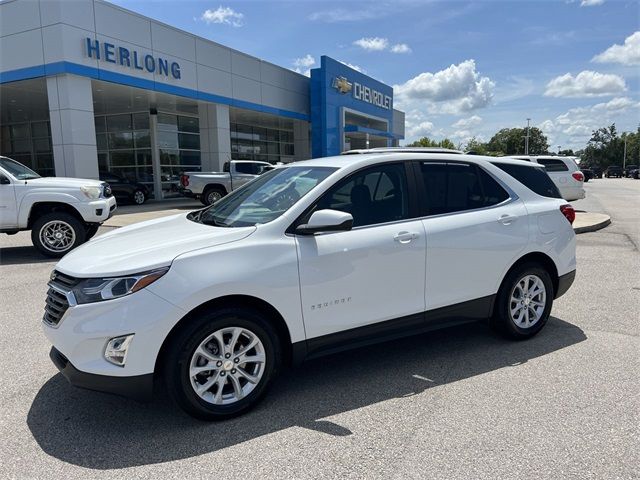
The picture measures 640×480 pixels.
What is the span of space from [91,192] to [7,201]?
4.56 feet

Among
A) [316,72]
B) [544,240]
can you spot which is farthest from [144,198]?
[544,240]

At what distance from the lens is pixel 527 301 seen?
15.2 feet

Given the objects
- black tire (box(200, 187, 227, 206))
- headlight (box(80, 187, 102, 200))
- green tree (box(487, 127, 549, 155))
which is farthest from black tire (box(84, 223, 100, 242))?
green tree (box(487, 127, 549, 155))

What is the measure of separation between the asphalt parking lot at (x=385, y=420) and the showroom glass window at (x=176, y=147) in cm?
2171

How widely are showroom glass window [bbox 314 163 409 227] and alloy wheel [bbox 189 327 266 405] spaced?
1.09 metres

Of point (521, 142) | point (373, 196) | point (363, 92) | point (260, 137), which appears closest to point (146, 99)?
point (260, 137)

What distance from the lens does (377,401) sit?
3.53 m

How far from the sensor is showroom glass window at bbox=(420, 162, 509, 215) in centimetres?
418

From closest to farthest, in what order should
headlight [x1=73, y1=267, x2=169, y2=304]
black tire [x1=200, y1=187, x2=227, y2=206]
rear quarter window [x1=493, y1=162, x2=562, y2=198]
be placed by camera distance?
1. headlight [x1=73, y1=267, x2=169, y2=304]
2. rear quarter window [x1=493, y1=162, x2=562, y2=198]
3. black tire [x1=200, y1=187, x2=227, y2=206]

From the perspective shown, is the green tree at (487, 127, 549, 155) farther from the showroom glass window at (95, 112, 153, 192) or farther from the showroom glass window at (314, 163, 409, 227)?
the showroom glass window at (314, 163, 409, 227)

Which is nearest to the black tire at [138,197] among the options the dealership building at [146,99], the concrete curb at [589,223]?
the dealership building at [146,99]

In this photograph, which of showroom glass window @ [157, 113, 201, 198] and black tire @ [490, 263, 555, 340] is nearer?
black tire @ [490, 263, 555, 340]

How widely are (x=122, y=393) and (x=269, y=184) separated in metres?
2.05

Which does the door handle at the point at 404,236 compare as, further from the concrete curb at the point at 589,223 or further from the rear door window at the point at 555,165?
the rear door window at the point at 555,165
